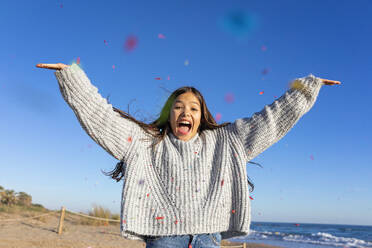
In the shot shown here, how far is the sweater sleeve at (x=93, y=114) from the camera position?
7.05ft

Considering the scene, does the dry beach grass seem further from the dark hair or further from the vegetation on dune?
the dark hair

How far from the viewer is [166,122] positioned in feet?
8.14

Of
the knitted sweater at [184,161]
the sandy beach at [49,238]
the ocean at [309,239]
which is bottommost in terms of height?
the ocean at [309,239]

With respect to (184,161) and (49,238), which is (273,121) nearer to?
(184,161)

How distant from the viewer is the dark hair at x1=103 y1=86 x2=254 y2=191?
2.37 metres

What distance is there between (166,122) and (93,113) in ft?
1.87

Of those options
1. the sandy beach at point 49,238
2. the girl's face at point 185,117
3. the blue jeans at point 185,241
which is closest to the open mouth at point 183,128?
the girl's face at point 185,117

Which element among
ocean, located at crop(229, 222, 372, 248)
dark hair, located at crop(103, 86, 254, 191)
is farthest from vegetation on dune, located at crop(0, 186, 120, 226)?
dark hair, located at crop(103, 86, 254, 191)

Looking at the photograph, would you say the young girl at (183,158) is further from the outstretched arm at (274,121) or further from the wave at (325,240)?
the wave at (325,240)

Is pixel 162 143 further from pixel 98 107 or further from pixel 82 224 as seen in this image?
pixel 82 224

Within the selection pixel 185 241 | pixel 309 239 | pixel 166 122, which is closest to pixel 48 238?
pixel 166 122

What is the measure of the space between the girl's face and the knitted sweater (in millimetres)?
58

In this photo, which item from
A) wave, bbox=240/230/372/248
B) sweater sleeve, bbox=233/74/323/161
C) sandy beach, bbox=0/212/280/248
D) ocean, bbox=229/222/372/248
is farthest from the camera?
wave, bbox=240/230/372/248

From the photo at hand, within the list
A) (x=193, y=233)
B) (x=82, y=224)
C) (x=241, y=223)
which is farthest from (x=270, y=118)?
(x=82, y=224)
